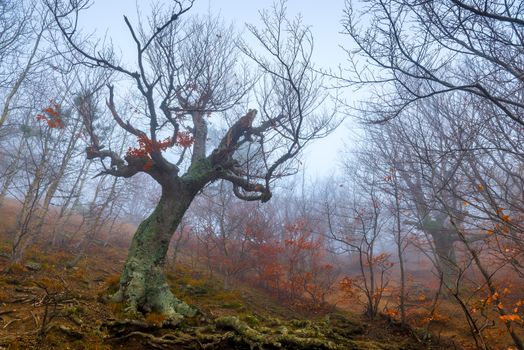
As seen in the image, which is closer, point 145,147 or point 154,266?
point 154,266

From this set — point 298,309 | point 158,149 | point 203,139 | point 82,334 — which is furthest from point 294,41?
point 298,309

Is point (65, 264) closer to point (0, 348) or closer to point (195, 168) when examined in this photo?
point (195, 168)

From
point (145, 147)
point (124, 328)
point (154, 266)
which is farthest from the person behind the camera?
point (145, 147)

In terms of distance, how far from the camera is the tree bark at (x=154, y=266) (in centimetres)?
513

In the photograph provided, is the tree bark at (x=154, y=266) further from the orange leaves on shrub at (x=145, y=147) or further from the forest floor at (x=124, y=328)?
the orange leaves on shrub at (x=145, y=147)

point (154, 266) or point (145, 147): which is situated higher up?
point (145, 147)

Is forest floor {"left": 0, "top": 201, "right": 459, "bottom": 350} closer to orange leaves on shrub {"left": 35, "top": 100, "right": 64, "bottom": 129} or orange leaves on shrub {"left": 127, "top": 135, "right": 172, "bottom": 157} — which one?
orange leaves on shrub {"left": 127, "top": 135, "right": 172, "bottom": 157}

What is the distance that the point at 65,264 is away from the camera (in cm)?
877

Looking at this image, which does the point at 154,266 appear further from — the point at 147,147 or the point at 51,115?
the point at 51,115

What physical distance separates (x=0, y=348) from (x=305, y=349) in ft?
12.1

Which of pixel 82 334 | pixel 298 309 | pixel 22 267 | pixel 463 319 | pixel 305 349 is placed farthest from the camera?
pixel 298 309

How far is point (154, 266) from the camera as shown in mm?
5594

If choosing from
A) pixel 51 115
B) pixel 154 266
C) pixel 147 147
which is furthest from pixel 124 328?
pixel 51 115

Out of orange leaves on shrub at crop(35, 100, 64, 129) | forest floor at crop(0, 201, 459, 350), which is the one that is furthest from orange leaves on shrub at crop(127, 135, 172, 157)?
forest floor at crop(0, 201, 459, 350)
